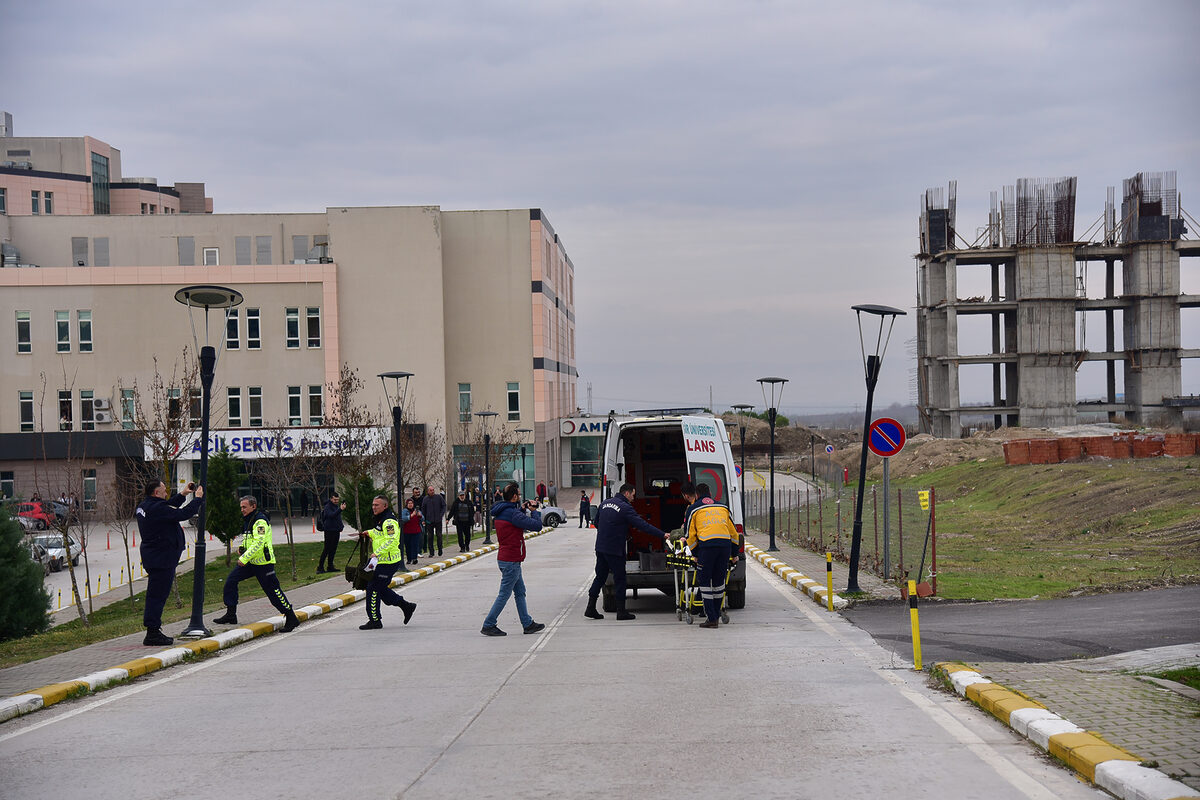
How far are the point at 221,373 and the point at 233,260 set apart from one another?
321 inches

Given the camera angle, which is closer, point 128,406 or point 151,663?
point 151,663

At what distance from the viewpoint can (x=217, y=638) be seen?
46.7 ft

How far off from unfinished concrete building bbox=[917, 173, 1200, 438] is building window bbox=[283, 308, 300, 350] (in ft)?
150

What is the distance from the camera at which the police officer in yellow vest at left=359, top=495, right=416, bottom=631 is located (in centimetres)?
1584

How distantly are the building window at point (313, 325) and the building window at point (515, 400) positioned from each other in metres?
13.0

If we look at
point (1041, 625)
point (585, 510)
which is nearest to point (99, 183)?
point (585, 510)

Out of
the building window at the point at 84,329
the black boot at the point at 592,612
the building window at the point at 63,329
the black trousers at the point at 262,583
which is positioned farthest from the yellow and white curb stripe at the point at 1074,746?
the building window at the point at 63,329

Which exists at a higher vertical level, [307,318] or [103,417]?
[307,318]

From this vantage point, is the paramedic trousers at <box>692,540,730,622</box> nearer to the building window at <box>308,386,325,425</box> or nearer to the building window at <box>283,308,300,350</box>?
the building window at <box>308,386,325,425</box>

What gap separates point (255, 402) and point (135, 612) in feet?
138

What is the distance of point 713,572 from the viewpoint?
1489 cm

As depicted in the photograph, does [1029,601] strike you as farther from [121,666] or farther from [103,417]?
[103,417]

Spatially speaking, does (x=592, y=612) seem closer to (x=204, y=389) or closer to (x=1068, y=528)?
(x=204, y=389)

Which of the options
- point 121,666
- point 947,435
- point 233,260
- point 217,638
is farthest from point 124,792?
point 947,435
